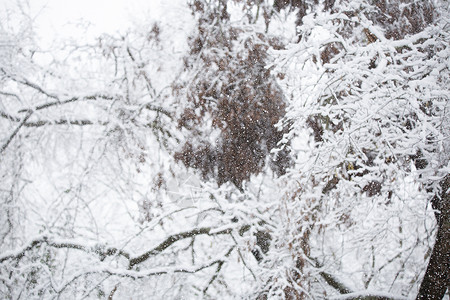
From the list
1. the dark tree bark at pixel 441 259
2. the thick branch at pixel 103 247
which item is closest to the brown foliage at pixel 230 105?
the thick branch at pixel 103 247

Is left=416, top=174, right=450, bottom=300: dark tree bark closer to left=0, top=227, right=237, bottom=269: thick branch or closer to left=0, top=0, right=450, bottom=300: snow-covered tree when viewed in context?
left=0, top=0, right=450, bottom=300: snow-covered tree

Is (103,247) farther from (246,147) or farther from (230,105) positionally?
(230,105)

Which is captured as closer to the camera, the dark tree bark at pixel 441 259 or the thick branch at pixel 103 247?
the dark tree bark at pixel 441 259

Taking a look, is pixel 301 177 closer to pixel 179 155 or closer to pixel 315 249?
pixel 179 155

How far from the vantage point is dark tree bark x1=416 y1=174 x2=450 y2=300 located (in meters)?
2.72

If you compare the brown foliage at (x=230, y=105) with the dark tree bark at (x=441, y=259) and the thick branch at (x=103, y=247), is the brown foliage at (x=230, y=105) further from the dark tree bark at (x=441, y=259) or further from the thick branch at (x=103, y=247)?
the dark tree bark at (x=441, y=259)

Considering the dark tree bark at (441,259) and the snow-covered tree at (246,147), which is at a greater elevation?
the snow-covered tree at (246,147)

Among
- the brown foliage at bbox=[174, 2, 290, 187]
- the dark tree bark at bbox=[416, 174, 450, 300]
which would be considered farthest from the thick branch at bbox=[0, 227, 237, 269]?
the dark tree bark at bbox=[416, 174, 450, 300]

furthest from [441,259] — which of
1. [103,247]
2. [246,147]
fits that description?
[103,247]

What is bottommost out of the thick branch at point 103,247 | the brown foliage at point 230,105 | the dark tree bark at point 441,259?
the dark tree bark at point 441,259

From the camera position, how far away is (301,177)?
2750 mm

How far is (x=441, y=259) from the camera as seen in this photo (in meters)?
2.90

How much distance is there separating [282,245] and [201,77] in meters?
2.19

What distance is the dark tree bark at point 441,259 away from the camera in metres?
2.72
